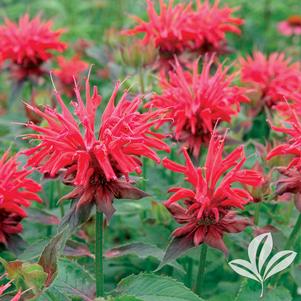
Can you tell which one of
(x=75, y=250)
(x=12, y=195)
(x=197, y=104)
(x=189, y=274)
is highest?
(x=197, y=104)

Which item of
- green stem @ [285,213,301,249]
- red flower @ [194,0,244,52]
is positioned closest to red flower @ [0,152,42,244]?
green stem @ [285,213,301,249]

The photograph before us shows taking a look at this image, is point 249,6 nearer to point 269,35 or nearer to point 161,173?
point 269,35

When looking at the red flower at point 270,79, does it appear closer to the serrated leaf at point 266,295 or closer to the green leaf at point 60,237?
the serrated leaf at point 266,295

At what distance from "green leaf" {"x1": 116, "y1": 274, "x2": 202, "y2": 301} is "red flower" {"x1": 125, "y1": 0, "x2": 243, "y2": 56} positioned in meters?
0.81

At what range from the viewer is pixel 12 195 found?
129 centimetres

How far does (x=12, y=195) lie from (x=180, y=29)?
783 millimetres

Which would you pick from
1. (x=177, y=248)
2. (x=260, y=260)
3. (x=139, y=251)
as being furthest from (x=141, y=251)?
(x=260, y=260)

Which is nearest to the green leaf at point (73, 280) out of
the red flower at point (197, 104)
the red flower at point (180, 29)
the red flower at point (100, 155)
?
the red flower at point (100, 155)

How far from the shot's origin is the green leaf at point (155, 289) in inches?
43.5

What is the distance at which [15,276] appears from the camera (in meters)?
1.06

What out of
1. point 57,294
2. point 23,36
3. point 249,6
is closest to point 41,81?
point 23,36

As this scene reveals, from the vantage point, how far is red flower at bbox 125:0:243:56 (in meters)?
1.85

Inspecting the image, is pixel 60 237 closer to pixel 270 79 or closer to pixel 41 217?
pixel 41 217

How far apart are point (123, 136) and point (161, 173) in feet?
2.35
